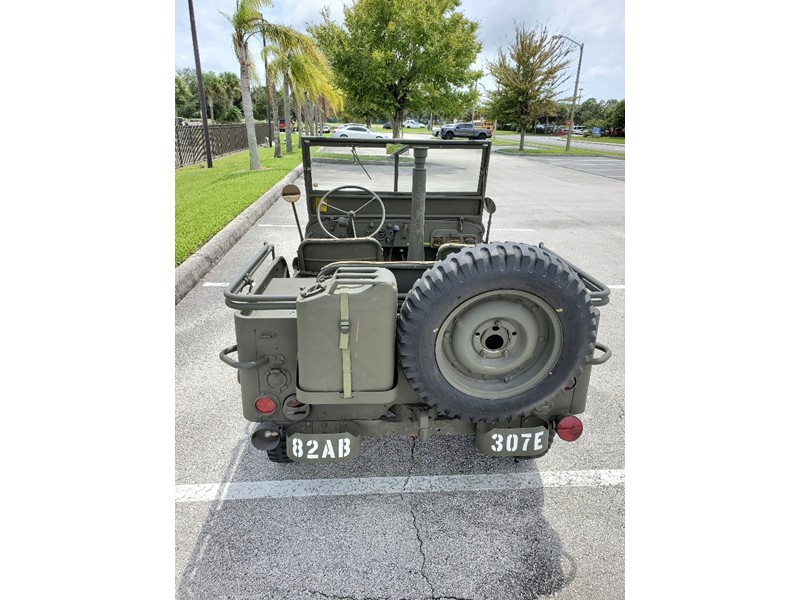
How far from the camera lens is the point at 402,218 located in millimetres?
4684

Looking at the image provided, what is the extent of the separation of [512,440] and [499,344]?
594mm

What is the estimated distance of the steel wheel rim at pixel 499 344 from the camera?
7.63 feet

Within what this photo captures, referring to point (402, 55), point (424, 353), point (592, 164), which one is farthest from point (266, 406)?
point (592, 164)

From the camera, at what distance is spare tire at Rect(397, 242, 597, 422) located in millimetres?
2170

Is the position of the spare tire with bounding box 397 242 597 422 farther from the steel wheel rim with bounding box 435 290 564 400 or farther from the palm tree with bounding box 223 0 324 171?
the palm tree with bounding box 223 0 324 171

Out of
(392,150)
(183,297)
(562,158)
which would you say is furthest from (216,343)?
(562,158)

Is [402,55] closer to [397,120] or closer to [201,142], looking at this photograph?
[397,120]

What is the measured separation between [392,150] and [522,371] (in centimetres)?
243

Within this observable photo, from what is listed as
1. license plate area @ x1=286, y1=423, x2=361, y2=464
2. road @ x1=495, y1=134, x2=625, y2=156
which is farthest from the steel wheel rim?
road @ x1=495, y1=134, x2=625, y2=156

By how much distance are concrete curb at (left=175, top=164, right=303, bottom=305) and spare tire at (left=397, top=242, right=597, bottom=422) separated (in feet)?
14.1

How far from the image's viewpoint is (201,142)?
784 inches

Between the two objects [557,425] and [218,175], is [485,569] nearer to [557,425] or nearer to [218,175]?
[557,425]

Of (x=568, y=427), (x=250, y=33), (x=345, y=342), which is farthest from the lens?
(x=250, y=33)

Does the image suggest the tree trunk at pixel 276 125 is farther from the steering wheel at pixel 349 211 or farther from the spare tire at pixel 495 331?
the spare tire at pixel 495 331
